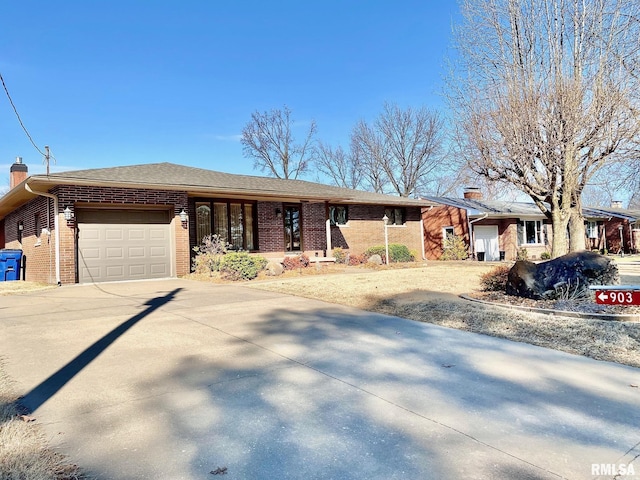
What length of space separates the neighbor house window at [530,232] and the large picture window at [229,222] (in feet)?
56.1

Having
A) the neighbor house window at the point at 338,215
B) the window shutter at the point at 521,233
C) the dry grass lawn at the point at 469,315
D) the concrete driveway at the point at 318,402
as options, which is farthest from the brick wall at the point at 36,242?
the window shutter at the point at 521,233

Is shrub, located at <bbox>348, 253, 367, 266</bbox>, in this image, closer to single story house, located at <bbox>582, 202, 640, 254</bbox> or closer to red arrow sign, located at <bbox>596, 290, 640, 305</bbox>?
red arrow sign, located at <bbox>596, 290, 640, 305</bbox>

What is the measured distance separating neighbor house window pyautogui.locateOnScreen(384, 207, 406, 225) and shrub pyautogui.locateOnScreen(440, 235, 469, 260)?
3.03 meters

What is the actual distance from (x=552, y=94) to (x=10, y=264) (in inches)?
725

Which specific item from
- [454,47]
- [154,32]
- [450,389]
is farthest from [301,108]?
[450,389]

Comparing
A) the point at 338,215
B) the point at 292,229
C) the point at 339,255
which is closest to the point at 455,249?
the point at 338,215

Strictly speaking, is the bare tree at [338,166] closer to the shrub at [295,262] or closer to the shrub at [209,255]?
the shrub at [295,262]

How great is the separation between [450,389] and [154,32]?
15290 millimetres

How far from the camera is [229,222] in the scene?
14828 millimetres

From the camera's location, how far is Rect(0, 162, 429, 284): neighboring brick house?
1126 cm

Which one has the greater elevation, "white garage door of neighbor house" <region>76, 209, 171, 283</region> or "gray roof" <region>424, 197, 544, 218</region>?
"gray roof" <region>424, 197, 544, 218</region>

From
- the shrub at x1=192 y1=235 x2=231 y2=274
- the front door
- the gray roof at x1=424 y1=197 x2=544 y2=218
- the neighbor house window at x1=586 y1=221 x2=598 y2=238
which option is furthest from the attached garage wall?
the neighbor house window at x1=586 y1=221 x2=598 y2=238

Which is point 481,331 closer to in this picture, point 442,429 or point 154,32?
point 442,429

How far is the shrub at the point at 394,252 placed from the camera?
1881cm
